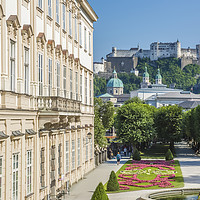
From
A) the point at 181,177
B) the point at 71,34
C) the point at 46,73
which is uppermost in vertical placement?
the point at 71,34

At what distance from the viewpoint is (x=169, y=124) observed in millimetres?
67875

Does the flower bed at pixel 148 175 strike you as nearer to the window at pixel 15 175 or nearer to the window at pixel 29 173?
the window at pixel 29 173

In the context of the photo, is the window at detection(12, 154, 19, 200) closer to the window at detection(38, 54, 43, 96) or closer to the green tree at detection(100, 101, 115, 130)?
the window at detection(38, 54, 43, 96)

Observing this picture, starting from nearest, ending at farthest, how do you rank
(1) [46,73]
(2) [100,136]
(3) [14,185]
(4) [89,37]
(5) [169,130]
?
(3) [14,185]
(1) [46,73]
(4) [89,37]
(2) [100,136]
(5) [169,130]

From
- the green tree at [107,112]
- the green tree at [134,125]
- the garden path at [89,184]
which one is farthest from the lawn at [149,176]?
the green tree at [107,112]

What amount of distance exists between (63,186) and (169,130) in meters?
41.1

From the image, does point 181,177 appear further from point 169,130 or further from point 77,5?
point 169,130

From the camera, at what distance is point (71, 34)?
30891 millimetres

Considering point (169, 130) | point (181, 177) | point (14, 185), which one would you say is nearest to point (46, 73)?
point (14, 185)

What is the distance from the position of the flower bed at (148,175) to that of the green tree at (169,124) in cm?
1723

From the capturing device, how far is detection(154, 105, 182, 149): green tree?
66750mm

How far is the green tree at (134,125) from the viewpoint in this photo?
62.1 m

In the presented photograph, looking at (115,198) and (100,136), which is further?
(100,136)

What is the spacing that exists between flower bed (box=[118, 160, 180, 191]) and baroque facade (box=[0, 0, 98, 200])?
12.7 ft
